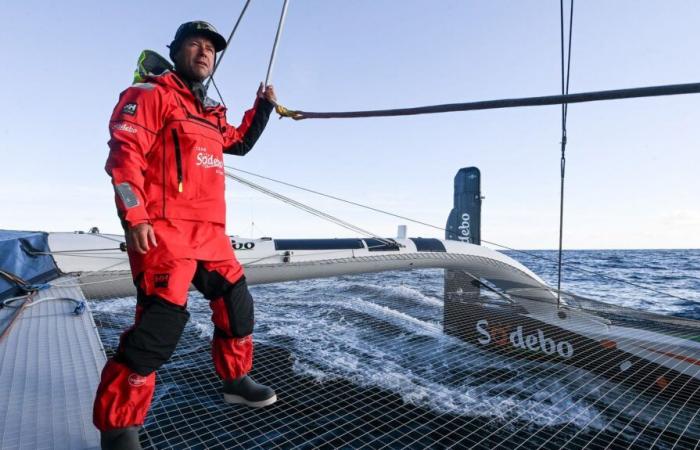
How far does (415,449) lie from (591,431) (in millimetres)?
1405

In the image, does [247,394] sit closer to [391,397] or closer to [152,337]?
[152,337]

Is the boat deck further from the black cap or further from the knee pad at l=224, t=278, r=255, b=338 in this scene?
the black cap

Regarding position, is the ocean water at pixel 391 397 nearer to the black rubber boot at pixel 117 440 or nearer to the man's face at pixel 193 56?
the black rubber boot at pixel 117 440

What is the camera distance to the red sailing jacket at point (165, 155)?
1371 mm

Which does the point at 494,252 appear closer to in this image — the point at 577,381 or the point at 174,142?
the point at 577,381

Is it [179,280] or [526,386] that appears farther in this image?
[526,386]

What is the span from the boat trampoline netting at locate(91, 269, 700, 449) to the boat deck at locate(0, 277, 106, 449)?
0.39 m

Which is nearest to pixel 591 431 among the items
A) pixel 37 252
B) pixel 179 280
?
pixel 179 280

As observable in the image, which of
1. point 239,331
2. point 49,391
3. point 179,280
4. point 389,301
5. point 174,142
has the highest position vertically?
point 174,142

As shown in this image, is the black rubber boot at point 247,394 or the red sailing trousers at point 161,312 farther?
the black rubber boot at point 247,394

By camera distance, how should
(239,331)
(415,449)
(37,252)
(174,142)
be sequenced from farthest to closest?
1. (37,252)
2. (415,449)
3. (239,331)
4. (174,142)

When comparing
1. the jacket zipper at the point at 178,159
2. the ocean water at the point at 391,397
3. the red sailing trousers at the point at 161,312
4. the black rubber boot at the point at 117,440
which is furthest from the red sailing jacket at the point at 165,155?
the ocean water at the point at 391,397

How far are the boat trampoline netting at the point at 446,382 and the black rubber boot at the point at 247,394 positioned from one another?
0.18 metres

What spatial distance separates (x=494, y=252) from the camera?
563 cm
